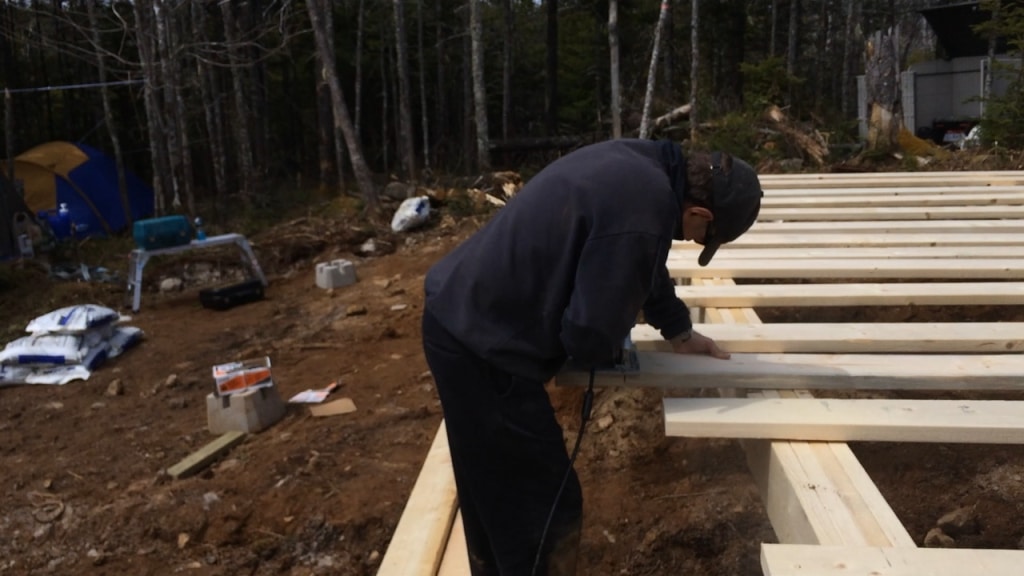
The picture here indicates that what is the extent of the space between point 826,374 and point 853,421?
0.91 feet

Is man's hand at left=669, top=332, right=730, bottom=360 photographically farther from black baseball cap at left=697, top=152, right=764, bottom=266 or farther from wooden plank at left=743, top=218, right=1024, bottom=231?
wooden plank at left=743, top=218, right=1024, bottom=231

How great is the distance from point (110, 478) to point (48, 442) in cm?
93

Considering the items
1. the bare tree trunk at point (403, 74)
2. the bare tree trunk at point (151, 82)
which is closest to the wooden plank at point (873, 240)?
the bare tree trunk at point (151, 82)

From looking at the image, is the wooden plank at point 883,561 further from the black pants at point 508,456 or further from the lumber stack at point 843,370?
the black pants at point 508,456

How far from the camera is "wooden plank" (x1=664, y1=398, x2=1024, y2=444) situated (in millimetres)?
1838

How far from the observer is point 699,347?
7.80 ft

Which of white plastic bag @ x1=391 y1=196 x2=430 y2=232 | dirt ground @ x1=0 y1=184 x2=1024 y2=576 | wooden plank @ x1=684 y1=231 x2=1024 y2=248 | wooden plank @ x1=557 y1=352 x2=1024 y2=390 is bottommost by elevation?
dirt ground @ x1=0 y1=184 x2=1024 y2=576

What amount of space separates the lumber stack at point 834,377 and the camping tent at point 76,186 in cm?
1224

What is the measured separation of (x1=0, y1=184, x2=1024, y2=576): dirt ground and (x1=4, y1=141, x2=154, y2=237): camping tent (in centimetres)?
871

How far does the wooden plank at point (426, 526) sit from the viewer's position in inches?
84.8

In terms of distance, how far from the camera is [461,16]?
2212 cm

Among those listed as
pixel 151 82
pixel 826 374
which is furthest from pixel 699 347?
pixel 151 82

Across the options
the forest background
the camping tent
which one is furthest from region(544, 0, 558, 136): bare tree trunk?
the camping tent

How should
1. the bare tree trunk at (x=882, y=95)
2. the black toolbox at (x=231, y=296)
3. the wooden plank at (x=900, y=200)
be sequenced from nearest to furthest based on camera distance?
the wooden plank at (x=900, y=200) < the black toolbox at (x=231, y=296) < the bare tree trunk at (x=882, y=95)
